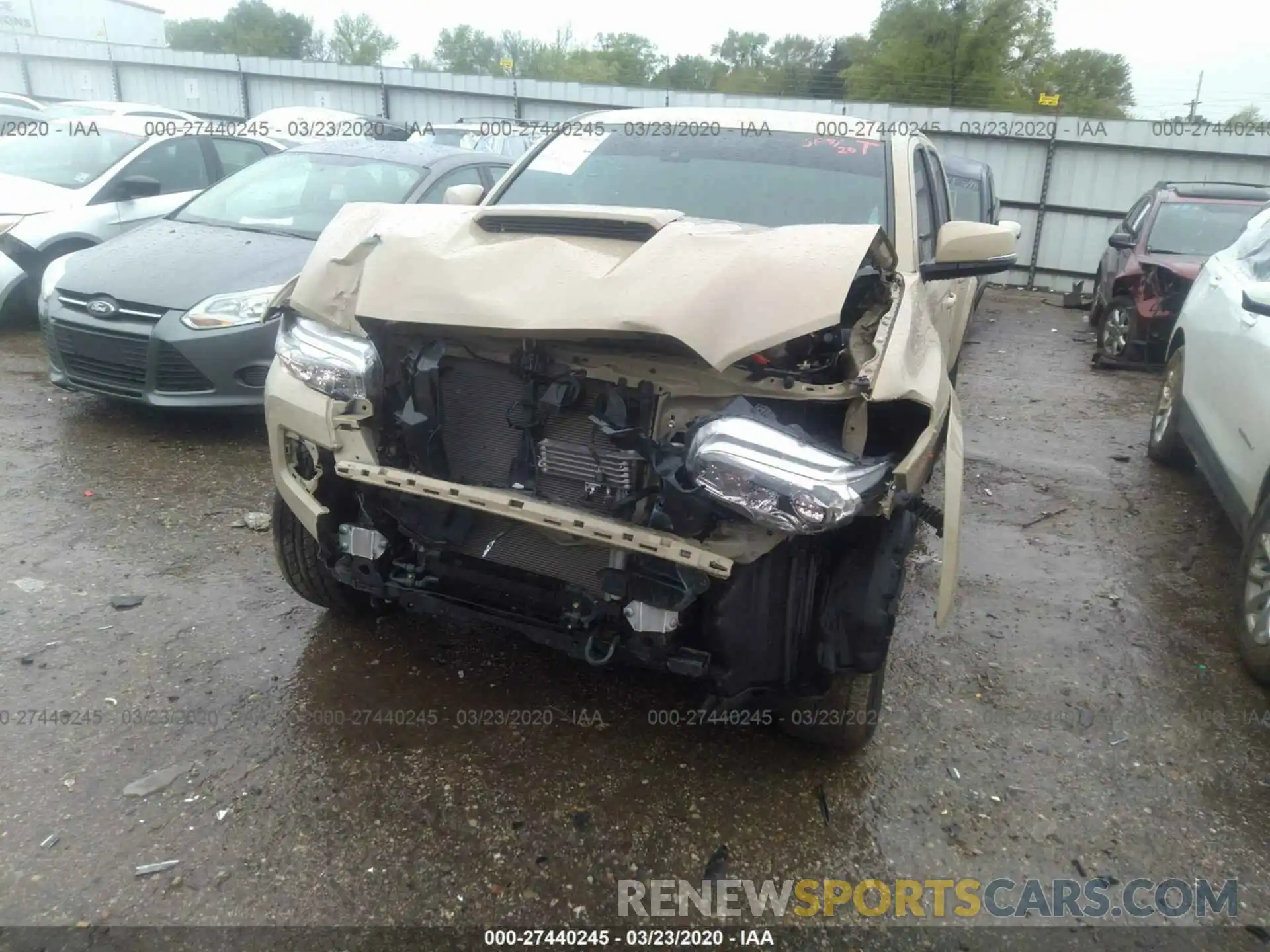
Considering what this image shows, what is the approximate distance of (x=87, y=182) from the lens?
720cm

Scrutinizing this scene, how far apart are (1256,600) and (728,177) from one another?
8.27 feet

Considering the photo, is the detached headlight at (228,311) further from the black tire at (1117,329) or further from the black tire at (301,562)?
the black tire at (1117,329)

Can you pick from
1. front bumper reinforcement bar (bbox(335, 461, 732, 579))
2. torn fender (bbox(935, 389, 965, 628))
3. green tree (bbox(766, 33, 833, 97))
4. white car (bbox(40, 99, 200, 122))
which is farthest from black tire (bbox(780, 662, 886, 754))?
green tree (bbox(766, 33, 833, 97))

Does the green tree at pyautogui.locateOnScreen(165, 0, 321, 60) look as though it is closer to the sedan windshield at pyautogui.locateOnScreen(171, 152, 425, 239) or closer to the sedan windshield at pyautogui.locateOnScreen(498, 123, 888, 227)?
the sedan windshield at pyautogui.locateOnScreen(171, 152, 425, 239)

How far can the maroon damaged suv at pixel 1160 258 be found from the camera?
26.0 ft

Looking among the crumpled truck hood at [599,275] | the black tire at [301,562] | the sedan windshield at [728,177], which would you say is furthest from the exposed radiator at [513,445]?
the sedan windshield at [728,177]

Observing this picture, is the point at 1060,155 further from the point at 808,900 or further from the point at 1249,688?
Result: the point at 808,900

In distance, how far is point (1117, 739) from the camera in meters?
2.96

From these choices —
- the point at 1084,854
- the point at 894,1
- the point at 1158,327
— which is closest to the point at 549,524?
the point at 1084,854

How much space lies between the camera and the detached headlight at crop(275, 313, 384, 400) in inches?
99.6

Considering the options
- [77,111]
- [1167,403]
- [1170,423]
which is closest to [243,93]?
[77,111]

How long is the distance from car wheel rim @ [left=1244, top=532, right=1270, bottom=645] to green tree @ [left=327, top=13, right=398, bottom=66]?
6856 cm

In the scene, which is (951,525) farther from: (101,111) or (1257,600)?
(101,111)

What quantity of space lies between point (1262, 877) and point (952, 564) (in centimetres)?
116
